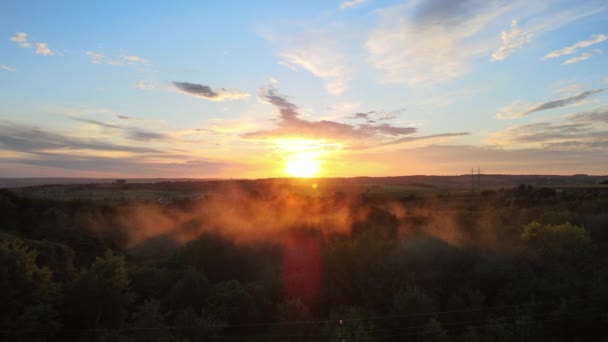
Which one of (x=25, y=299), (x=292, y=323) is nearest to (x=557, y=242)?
(x=292, y=323)

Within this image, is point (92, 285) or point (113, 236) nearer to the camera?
point (92, 285)

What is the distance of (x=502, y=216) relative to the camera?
1441 inches

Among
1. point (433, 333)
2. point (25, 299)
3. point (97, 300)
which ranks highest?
point (25, 299)

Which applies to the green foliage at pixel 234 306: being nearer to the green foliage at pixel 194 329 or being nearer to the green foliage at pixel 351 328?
the green foliage at pixel 194 329

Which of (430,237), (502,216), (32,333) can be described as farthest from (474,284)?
(502,216)

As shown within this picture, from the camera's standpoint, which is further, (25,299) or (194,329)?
(25,299)

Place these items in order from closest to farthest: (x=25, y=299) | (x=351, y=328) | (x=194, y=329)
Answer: (x=194, y=329), (x=25, y=299), (x=351, y=328)

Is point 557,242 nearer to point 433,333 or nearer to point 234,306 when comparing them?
point 433,333

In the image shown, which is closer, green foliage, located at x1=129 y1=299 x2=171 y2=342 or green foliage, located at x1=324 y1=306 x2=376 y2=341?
green foliage, located at x1=129 y1=299 x2=171 y2=342

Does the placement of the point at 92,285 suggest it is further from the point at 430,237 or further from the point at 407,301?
the point at 430,237

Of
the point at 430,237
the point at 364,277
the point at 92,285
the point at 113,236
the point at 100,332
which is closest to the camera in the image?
the point at 100,332

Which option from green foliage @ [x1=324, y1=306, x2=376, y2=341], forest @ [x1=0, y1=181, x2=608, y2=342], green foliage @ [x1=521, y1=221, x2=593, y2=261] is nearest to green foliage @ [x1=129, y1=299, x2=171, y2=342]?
forest @ [x1=0, y1=181, x2=608, y2=342]

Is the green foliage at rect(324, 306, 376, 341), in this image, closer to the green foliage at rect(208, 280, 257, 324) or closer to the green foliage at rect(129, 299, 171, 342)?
the green foliage at rect(208, 280, 257, 324)

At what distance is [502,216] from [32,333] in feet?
112
